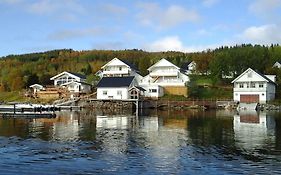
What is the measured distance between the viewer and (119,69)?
277 feet

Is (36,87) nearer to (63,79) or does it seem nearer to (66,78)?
(63,79)

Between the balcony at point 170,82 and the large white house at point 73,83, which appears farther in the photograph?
the large white house at point 73,83

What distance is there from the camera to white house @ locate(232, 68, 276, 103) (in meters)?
65.9

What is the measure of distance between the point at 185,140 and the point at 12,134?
12.4m

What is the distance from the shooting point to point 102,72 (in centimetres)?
8744

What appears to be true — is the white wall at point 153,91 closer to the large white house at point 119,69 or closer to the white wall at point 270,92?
the large white house at point 119,69

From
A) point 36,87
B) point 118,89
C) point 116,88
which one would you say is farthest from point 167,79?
point 36,87

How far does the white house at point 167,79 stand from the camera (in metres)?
73.3

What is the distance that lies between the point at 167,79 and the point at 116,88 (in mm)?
11303

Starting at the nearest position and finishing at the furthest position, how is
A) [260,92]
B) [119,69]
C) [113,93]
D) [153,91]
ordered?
[260,92], [113,93], [153,91], [119,69]

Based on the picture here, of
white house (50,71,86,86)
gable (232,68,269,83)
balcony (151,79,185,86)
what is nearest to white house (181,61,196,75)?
balcony (151,79,185,86)

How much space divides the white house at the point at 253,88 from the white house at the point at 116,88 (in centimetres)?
1828

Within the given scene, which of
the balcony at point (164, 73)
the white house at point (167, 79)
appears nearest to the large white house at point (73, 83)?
the white house at point (167, 79)

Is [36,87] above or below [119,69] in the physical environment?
below
